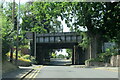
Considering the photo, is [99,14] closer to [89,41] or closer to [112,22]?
[112,22]

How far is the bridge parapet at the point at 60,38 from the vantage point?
250 ft

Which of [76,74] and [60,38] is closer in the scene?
[76,74]

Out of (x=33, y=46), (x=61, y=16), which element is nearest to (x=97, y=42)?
(x=61, y=16)

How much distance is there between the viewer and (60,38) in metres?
77.2

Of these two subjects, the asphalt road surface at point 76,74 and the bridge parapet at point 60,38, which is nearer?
the asphalt road surface at point 76,74

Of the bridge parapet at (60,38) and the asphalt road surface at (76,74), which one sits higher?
the bridge parapet at (60,38)

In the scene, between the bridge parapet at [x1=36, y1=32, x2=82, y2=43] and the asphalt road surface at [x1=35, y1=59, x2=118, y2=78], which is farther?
the bridge parapet at [x1=36, y1=32, x2=82, y2=43]

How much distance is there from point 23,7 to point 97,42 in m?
14.1

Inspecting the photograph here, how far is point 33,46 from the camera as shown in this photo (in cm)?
8081

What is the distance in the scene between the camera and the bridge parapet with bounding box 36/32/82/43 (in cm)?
7612

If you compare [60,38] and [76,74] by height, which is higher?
[60,38]

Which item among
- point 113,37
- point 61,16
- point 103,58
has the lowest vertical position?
point 103,58

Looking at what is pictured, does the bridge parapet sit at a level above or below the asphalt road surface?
above

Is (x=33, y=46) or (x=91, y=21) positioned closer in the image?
(x=91, y=21)
